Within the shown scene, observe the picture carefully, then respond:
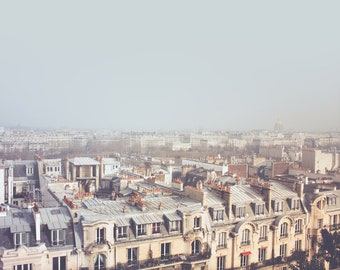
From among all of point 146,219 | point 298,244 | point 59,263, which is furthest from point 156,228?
point 298,244

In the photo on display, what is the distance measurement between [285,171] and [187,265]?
18670 millimetres

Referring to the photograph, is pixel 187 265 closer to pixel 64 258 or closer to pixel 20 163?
pixel 64 258

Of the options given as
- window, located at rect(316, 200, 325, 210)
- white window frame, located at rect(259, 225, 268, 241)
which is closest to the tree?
window, located at rect(316, 200, 325, 210)

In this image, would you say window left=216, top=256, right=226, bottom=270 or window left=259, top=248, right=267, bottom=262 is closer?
window left=216, top=256, right=226, bottom=270

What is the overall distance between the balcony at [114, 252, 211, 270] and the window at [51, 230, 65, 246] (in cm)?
193

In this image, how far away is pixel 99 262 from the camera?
11.9 metres

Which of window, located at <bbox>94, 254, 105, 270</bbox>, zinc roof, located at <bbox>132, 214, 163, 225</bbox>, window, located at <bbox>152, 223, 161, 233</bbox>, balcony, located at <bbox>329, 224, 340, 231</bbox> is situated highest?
zinc roof, located at <bbox>132, 214, 163, 225</bbox>

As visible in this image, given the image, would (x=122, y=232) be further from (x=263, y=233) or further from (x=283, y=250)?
(x=283, y=250)

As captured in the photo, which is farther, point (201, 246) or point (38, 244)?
point (201, 246)

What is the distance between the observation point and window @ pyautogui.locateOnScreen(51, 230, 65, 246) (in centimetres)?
1156

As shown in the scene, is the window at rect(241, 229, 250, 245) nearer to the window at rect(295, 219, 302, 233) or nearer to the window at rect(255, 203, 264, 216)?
the window at rect(255, 203, 264, 216)

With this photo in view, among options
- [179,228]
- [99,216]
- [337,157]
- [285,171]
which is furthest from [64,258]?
[337,157]

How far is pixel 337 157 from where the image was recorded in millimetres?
36344

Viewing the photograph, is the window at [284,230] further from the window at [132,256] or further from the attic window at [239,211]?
the window at [132,256]
